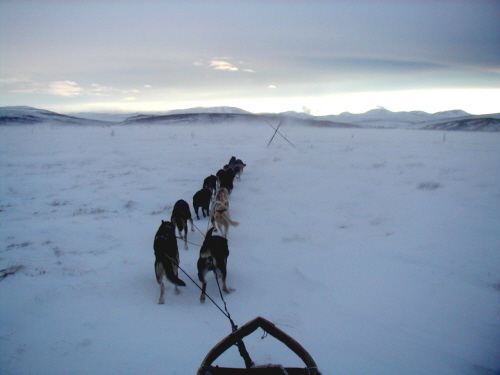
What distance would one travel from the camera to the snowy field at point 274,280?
10.1 feet

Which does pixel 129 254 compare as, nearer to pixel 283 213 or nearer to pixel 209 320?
pixel 209 320

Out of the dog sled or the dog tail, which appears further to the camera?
the dog tail

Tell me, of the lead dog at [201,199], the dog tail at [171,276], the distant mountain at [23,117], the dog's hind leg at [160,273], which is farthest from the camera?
the distant mountain at [23,117]

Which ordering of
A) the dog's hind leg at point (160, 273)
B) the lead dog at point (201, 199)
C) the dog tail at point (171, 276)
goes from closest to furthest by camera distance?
1. the dog tail at point (171, 276)
2. the dog's hind leg at point (160, 273)
3. the lead dog at point (201, 199)

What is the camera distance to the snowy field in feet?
10.1

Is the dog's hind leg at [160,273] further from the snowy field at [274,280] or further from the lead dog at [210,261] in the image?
the lead dog at [210,261]

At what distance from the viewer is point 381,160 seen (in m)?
15.1

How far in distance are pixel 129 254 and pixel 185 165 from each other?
9457 mm

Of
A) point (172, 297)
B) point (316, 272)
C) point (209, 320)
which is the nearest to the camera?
point (209, 320)

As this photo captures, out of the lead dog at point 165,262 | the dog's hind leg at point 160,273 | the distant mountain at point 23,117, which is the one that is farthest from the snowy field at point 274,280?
the distant mountain at point 23,117

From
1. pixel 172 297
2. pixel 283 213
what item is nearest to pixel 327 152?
pixel 283 213

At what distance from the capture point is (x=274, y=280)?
4566 millimetres

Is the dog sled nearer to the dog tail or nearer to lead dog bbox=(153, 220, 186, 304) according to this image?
lead dog bbox=(153, 220, 186, 304)

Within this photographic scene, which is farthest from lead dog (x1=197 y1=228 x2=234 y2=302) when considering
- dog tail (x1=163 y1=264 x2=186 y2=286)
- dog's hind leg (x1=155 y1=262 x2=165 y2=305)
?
dog's hind leg (x1=155 y1=262 x2=165 y2=305)
